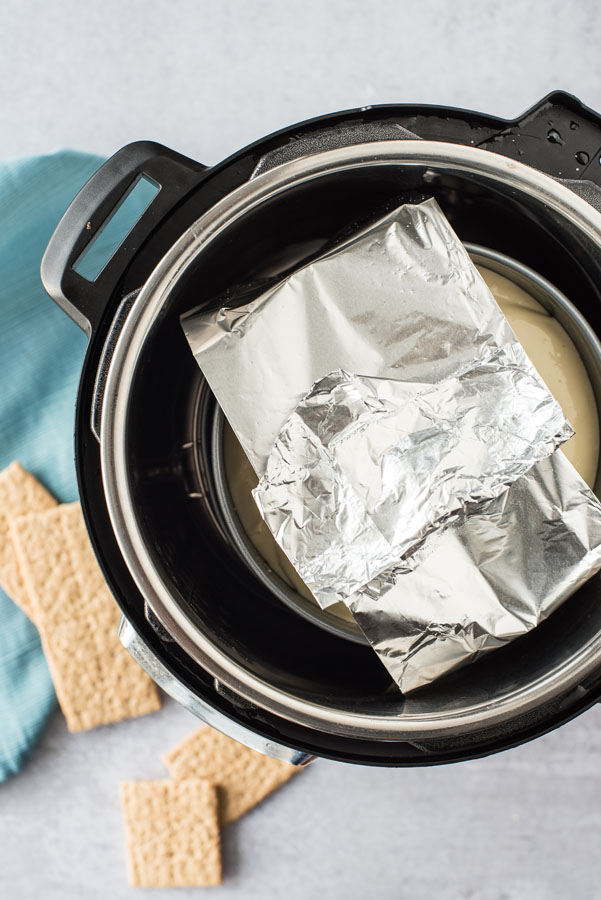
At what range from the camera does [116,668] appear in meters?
0.74

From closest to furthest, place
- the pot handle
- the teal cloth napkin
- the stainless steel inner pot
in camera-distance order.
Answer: the pot handle → the stainless steel inner pot → the teal cloth napkin

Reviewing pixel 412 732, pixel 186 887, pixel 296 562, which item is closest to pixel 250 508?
pixel 296 562

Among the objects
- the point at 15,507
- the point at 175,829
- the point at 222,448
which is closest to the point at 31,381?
the point at 15,507

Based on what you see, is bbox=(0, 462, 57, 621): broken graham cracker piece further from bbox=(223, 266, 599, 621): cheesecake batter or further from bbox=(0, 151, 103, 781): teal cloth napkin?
bbox=(223, 266, 599, 621): cheesecake batter

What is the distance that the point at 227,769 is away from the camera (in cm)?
74

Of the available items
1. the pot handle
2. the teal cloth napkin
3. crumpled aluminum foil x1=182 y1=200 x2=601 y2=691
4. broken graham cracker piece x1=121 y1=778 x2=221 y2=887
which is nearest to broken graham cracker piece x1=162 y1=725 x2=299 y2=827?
broken graham cracker piece x1=121 y1=778 x2=221 y2=887

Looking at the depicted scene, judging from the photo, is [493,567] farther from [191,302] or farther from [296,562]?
[191,302]

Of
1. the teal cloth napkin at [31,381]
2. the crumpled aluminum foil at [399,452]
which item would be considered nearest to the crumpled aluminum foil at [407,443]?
the crumpled aluminum foil at [399,452]

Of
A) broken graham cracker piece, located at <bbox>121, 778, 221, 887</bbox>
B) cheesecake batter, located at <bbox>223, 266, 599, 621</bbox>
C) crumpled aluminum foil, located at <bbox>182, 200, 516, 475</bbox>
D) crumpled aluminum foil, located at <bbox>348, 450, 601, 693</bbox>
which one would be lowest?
broken graham cracker piece, located at <bbox>121, 778, 221, 887</bbox>

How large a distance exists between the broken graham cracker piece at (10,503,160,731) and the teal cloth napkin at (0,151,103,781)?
0.03 metres

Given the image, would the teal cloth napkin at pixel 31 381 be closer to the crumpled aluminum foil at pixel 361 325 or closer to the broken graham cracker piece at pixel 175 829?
the broken graham cracker piece at pixel 175 829

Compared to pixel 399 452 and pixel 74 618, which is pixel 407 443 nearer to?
pixel 399 452

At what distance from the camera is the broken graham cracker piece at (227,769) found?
734 mm

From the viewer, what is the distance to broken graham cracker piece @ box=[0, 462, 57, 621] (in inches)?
28.8
